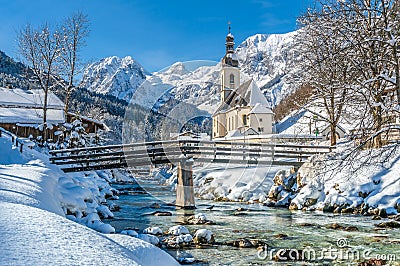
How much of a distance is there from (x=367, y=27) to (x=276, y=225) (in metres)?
8.50

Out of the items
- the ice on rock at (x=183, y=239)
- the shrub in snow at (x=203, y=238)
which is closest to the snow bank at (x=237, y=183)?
the shrub in snow at (x=203, y=238)

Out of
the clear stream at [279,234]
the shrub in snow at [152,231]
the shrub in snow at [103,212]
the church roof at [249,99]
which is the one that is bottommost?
the clear stream at [279,234]

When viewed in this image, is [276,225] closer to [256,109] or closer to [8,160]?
[8,160]

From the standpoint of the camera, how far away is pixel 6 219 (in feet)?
14.8

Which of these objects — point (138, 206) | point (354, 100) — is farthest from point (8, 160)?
point (354, 100)

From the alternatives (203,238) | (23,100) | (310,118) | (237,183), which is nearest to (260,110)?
(237,183)

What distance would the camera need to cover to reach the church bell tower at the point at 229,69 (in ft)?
208

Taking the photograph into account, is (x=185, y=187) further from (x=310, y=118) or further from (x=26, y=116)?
(x=26, y=116)

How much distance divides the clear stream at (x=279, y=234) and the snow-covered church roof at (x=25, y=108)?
66.0 ft

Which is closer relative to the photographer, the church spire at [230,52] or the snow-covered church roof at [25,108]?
the snow-covered church roof at [25,108]

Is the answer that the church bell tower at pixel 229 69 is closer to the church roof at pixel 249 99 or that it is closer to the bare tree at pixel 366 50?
the church roof at pixel 249 99

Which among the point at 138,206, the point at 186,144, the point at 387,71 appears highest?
the point at 387,71

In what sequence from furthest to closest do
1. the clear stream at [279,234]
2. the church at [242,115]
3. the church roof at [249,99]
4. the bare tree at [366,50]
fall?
the church roof at [249,99] → the church at [242,115] → the clear stream at [279,234] → the bare tree at [366,50]

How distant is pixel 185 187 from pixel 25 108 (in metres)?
25.5
